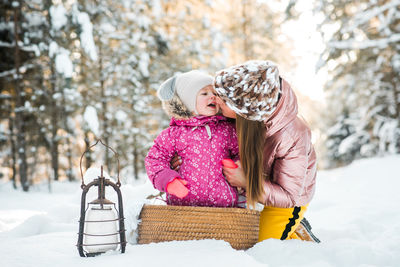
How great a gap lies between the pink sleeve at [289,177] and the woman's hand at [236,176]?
0.46 feet

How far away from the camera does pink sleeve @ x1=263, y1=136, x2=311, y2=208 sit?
1950mm

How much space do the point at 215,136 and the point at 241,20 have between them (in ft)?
A: 27.1

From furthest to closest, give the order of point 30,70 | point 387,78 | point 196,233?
point 387,78, point 30,70, point 196,233

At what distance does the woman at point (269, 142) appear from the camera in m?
1.80

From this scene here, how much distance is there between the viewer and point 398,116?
7.92m

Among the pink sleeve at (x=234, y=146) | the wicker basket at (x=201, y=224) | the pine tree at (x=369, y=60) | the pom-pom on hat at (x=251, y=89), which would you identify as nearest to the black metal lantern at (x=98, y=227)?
the wicker basket at (x=201, y=224)

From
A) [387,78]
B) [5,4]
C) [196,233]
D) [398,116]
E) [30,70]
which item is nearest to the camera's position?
[196,233]

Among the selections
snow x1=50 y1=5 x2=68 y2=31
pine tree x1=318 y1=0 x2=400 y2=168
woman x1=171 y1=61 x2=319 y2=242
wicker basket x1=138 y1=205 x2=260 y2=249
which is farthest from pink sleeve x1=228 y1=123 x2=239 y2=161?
snow x1=50 y1=5 x2=68 y2=31

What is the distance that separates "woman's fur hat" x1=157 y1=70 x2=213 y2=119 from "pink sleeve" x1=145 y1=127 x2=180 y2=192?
141mm

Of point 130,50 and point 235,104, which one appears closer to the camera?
point 235,104

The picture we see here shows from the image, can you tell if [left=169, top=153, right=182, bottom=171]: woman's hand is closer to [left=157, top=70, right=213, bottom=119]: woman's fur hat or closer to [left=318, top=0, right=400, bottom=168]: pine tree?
[left=157, top=70, right=213, bottom=119]: woman's fur hat

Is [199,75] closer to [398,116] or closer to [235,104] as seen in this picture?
[235,104]

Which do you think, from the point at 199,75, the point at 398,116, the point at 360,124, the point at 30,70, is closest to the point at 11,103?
the point at 30,70

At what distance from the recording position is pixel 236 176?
76.7 inches
